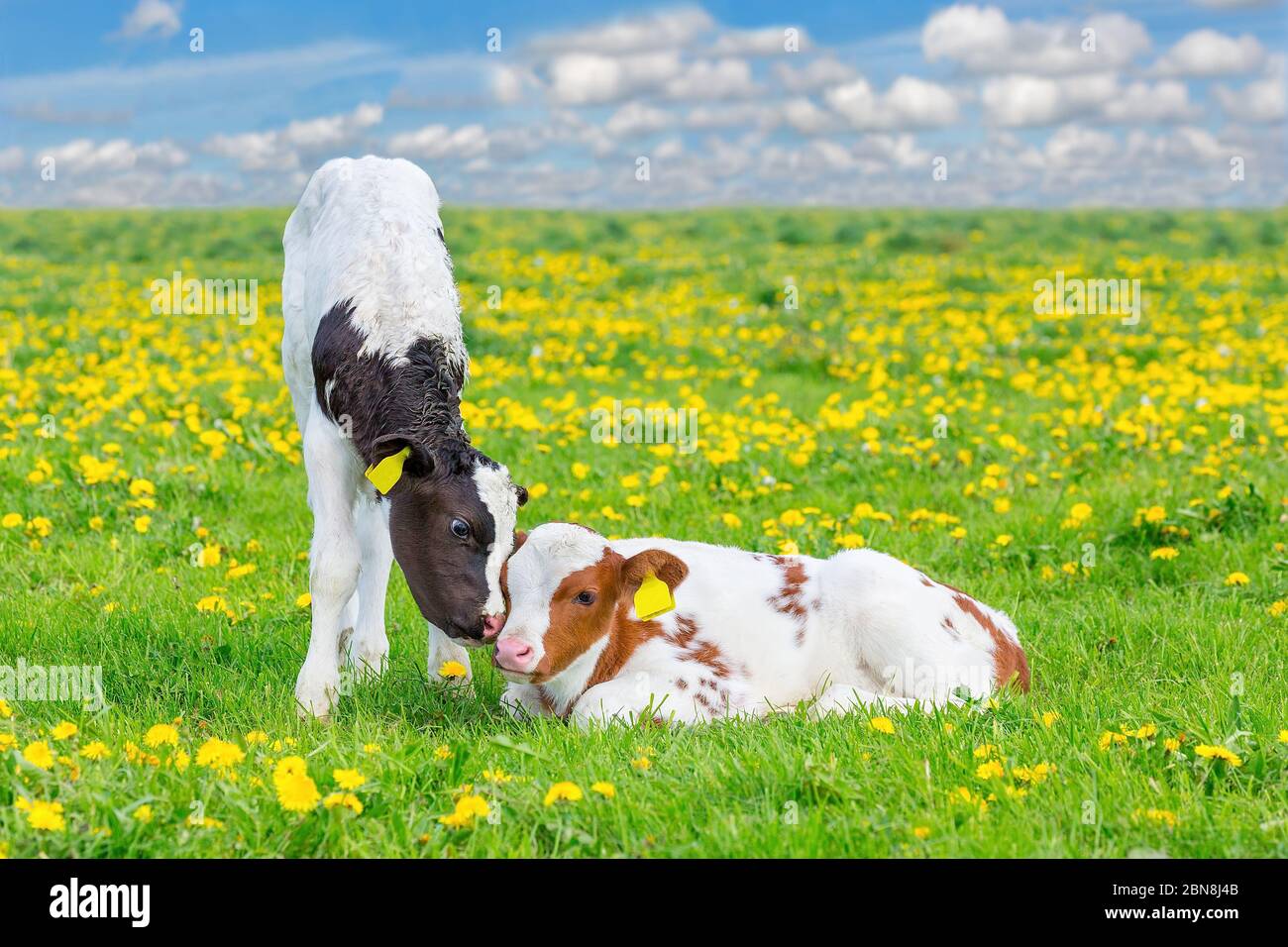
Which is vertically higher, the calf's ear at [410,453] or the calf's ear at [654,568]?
the calf's ear at [410,453]

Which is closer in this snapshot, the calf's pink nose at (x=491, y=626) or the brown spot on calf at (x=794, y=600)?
the calf's pink nose at (x=491, y=626)

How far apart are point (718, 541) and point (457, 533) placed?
2935 mm

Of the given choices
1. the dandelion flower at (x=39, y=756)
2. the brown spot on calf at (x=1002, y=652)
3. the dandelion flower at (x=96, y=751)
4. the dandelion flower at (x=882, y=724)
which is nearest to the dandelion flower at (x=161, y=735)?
the dandelion flower at (x=96, y=751)

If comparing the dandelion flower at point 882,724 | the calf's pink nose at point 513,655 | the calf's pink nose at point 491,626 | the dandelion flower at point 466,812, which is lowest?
the dandelion flower at point 466,812

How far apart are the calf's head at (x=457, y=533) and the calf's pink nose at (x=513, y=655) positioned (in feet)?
0.39

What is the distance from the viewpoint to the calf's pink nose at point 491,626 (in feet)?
15.8

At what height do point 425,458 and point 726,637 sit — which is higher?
point 425,458

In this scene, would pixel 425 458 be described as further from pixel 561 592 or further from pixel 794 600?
pixel 794 600

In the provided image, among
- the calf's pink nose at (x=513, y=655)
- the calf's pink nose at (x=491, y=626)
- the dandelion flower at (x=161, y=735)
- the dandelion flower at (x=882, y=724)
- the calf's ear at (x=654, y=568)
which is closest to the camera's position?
the dandelion flower at (x=161, y=735)

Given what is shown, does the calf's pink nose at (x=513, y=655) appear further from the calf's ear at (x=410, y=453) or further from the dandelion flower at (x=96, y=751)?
the dandelion flower at (x=96, y=751)

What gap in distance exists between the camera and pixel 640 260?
23.5 metres

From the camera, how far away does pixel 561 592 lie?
4.89 meters

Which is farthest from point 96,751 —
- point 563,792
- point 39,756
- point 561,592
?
point 561,592
